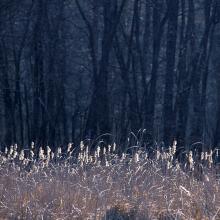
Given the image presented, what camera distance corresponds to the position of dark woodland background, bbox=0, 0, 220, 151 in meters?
17.4

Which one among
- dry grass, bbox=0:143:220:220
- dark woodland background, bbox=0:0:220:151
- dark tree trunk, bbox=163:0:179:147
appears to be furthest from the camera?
dark woodland background, bbox=0:0:220:151

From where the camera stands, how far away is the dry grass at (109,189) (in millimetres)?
6770

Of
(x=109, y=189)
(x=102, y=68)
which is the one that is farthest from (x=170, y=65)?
(x=109, y=189)

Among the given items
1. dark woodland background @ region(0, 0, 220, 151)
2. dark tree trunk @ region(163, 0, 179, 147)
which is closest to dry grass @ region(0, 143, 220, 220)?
dark woodland background @ region(0, 0, 220, 151)

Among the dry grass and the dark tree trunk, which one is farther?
the dark tree trunk

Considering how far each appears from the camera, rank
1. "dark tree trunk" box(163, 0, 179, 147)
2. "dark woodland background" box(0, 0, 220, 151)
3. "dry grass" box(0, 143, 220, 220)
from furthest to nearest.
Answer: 1. "dark woodland background" box(0, 0, 220, 151)
2. "dark tree trunk" box(163, 0, 179, 147)
3. "dry grass" box(0, 143, 220, 220)

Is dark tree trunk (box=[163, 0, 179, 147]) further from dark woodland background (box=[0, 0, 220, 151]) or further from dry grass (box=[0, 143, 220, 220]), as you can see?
dry grass (box=[0, 143, 220, 220])

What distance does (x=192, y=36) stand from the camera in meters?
18.1

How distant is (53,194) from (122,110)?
11299mm

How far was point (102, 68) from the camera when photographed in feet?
58.5

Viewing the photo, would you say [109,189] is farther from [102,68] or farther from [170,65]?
[102,68]

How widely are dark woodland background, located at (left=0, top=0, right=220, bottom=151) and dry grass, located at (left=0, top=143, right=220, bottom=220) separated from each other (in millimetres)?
8802

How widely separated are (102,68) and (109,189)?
35.5 ft

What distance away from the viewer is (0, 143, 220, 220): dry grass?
6.77m
